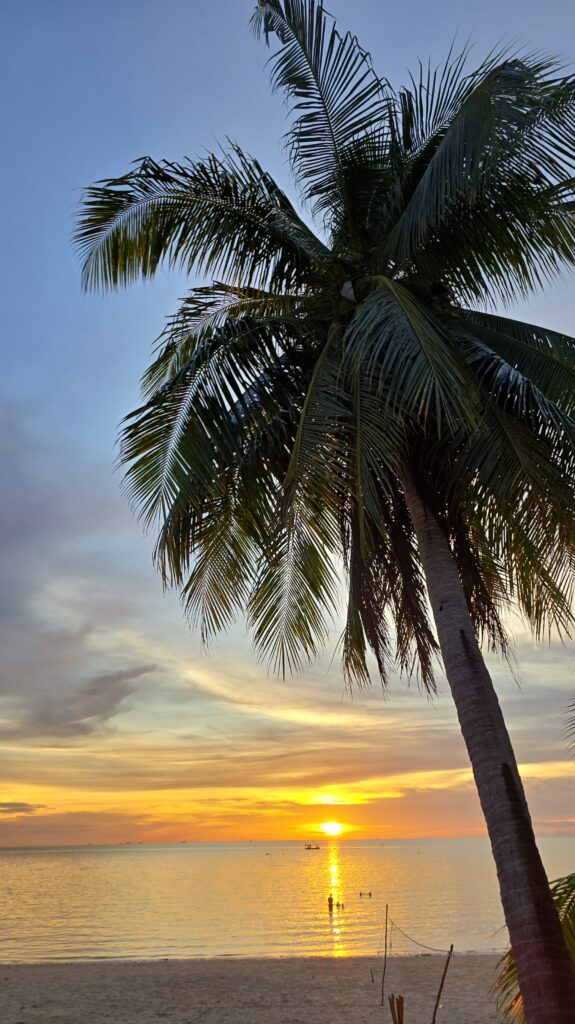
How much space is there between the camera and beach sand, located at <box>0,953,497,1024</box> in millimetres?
14898

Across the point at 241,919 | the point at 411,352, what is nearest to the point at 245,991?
the point at 411,352

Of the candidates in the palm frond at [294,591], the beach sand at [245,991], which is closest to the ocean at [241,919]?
the beach sand at [245,991]

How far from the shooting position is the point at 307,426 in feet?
21.6

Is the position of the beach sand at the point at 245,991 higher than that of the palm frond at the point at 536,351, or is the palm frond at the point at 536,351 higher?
the palm frond at the point at 536,351

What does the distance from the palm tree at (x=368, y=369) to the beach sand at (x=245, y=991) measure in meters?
10.5

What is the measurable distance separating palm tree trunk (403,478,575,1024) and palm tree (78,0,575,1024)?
1.0 inches

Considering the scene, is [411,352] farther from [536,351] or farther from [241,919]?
[241,919]

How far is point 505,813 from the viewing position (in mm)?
5930

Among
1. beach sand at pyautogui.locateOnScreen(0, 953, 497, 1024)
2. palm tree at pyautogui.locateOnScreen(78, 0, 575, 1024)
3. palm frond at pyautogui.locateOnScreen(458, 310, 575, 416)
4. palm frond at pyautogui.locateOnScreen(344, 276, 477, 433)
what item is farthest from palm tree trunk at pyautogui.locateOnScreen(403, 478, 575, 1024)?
beach sand at pyautogui.locateOnScreen(0, 953, 497, 1024)

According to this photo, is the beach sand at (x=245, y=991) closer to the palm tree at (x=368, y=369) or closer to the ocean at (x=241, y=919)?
the ocean at (x=241, y=919)

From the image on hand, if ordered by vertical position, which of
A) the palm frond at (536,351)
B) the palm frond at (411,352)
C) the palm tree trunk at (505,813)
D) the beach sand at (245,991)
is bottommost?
the beach sand at (245,991)

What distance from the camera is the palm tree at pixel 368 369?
21.2ft


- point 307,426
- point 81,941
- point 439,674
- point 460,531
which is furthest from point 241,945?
point 307,426

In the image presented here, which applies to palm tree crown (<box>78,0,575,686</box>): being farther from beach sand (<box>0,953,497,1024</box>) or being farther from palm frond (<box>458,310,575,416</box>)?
beach sand (<box>0,953,497,1024</box>)
